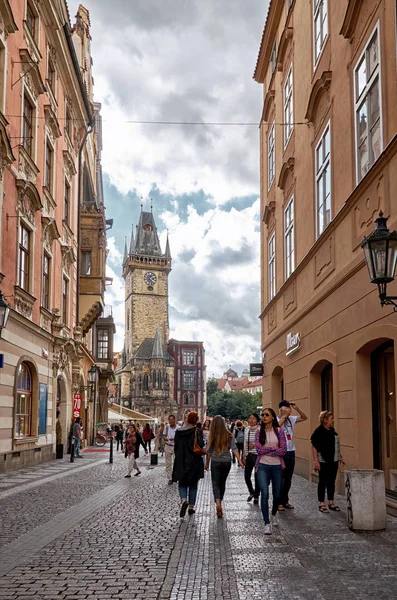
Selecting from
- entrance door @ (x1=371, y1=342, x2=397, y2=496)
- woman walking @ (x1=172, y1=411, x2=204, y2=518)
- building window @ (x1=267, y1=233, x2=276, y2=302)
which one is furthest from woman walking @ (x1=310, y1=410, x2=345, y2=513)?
building window @ (x1=267, y1=233, x2=276, y2=302)

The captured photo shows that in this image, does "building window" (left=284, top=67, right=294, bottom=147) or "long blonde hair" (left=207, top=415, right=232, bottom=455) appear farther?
"building window" (left=284, top=67, right=294, bottom=147)

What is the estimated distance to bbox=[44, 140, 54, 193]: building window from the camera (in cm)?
2417

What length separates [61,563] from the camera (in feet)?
22.6

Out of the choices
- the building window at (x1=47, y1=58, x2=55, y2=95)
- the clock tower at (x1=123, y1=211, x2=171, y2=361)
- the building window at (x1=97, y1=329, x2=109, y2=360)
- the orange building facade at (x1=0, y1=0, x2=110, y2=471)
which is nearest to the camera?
the orange building facade at (x1=0, y1=0, x2=110, y2=471)

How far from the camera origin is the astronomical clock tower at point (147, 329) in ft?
373

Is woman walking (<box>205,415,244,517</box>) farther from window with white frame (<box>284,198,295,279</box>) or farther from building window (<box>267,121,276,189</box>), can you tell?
building window (<box>267,121,276,189</box>)

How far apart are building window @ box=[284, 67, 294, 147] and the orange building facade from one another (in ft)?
25.2

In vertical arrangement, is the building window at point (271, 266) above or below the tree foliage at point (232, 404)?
above

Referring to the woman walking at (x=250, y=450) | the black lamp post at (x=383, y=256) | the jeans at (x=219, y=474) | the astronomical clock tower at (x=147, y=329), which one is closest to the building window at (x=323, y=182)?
the woman walking at (x=250, y=450)

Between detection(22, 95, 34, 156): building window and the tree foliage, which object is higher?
detection(22, 95, 34, 156): building window

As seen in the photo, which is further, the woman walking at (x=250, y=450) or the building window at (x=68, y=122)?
the building window at (x=68, y=122)

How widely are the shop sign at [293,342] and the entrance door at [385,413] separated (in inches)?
209

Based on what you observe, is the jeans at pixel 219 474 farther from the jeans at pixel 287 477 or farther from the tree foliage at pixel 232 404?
the tree foliage at pixel 232 404

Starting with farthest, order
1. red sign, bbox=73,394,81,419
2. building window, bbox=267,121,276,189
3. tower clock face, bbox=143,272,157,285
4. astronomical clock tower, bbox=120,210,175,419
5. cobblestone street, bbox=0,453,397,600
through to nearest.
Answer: tower clock face, bbox=143,272,157,285 → astronomical clock tower, bbox=120,210,175,419 → red sign, bbox=73,394,81,419 → building window, bbox=267,121,276,189 → cobblestone street, bbox=0,453,397,600
